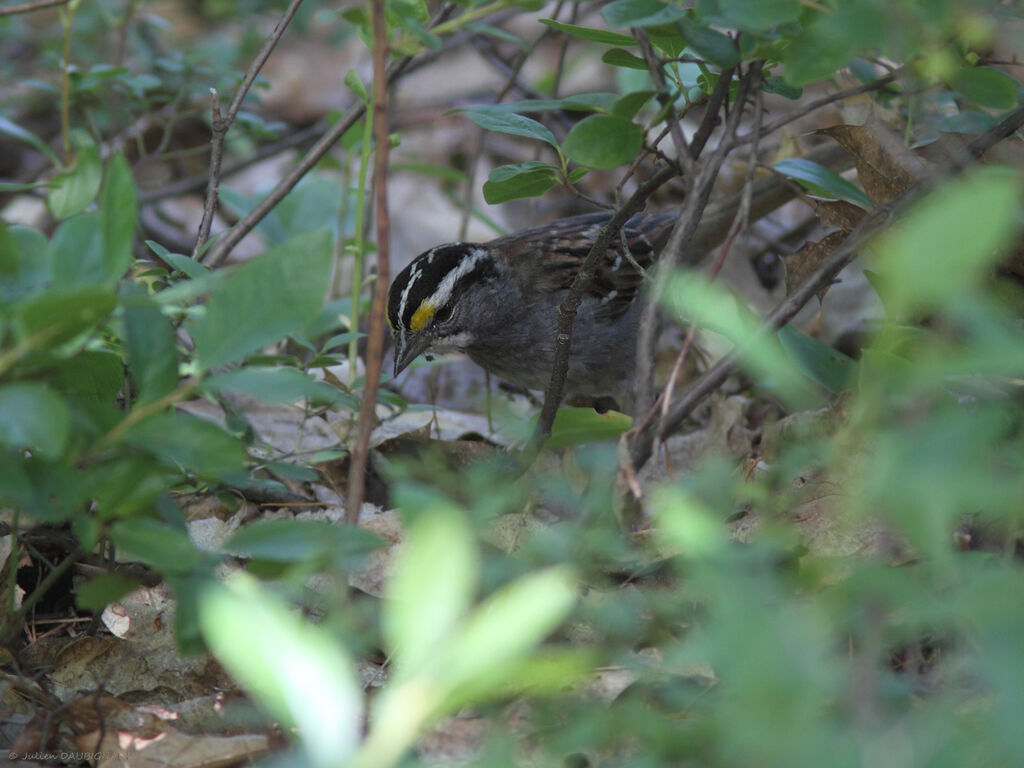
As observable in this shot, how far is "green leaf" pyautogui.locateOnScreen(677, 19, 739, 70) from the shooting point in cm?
188

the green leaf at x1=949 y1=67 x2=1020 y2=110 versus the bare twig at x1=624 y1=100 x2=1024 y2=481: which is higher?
the green leaf at x1=949 y1=67 x2=1020 y2=110

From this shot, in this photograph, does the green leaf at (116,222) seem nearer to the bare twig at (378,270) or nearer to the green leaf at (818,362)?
the bare twig at (378,270)

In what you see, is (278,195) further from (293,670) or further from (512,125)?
(293,670)

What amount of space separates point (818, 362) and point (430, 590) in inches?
76.1

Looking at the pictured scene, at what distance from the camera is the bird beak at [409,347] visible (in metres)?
4.14

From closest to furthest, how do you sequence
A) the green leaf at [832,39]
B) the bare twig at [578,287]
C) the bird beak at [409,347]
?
the green leaf at [832,39], the bare twig at [578,287], the bird beak at [409,347]

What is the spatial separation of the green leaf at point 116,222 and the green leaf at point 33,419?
0.74 feet

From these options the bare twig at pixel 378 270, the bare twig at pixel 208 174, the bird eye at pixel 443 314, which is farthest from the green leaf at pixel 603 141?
the bare twig at pixel 208 174

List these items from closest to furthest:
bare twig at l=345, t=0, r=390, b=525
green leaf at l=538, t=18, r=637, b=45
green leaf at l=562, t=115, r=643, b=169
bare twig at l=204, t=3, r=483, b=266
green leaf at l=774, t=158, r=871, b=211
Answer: bare twig at l=345, t=0, r=390, b=525 < green leaf at l=562, t=115, r=643, b=169 < green leaf at l=538, t=18, r=637, b=45 < green leaf at l=774, t=158, r=871, b=211 < bare twig at l=204, t=3, r=483, b=266

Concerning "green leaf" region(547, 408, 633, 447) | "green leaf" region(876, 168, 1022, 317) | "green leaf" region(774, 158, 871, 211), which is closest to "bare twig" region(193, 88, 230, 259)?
"green leaf" region(547, 408, 633, 447)

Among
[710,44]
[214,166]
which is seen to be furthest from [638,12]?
[214,166]

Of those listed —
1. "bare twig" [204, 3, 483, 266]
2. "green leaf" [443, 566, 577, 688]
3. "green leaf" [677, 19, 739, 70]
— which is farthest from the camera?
"bare twig" [204, 3, 483, 266]

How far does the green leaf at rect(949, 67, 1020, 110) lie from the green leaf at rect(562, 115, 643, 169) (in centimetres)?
63

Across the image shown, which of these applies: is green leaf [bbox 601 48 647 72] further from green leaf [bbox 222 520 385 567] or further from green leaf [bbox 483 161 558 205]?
green leaf [bbox 222 520 385 567]
